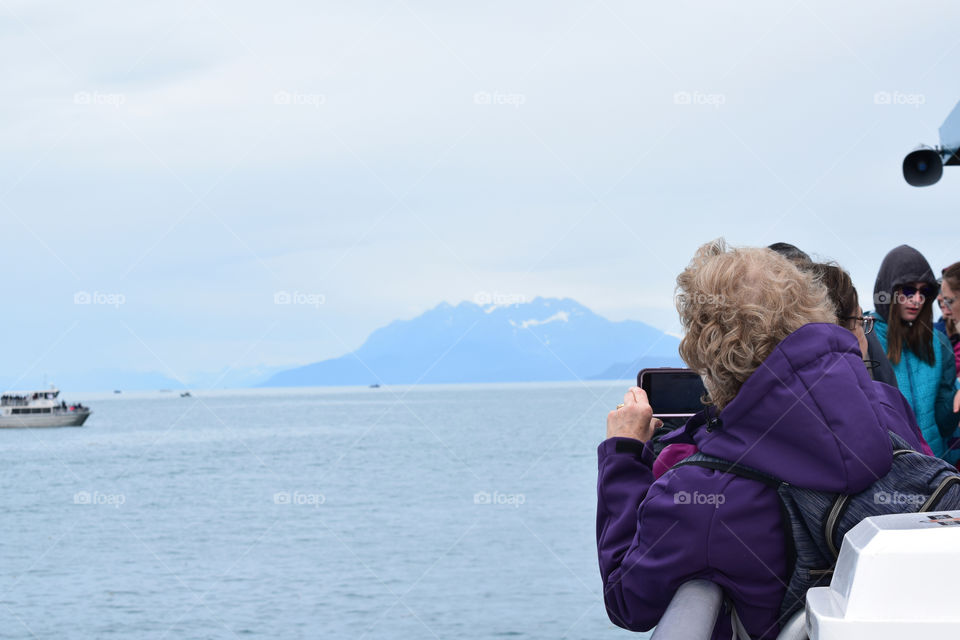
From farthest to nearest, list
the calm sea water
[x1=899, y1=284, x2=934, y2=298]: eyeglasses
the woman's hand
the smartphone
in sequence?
the calm sea water
[x1=899, y1=284, x2=934, y2=298]: eyeglasses
the smartphone
the woman's hand

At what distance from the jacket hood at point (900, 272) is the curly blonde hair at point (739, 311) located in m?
2.26

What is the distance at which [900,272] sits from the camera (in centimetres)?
→ 363

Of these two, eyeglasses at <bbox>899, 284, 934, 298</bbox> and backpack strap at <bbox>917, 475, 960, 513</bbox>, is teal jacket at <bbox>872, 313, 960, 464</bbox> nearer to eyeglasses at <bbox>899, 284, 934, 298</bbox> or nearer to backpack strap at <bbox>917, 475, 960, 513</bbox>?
eyeglasses at <bbox>899, 284, 934, 298</bbox>

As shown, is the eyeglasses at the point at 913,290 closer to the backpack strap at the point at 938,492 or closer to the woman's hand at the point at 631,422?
the woman's hand at the point at 631,422

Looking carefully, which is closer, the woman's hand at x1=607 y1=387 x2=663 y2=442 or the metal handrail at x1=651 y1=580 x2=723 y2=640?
the metal handrail at x1=651 y1=580 x2=723 y2=640

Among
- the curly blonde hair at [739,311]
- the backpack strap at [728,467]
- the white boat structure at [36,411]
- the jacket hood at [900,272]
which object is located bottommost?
the white boat structure at [36,411]

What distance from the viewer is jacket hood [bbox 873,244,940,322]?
3.59 m

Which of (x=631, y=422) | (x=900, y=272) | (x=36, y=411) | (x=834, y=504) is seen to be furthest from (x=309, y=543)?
(x=36, y=411)

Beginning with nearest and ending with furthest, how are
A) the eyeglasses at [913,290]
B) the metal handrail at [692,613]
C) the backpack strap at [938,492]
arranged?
the metal handrail at [692,613], the backpack strap at [938,492], the eyeglasses at [913,290]

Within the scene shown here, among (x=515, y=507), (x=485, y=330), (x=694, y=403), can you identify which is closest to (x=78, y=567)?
(x=515, y=507)

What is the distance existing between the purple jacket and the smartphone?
1.53 feet

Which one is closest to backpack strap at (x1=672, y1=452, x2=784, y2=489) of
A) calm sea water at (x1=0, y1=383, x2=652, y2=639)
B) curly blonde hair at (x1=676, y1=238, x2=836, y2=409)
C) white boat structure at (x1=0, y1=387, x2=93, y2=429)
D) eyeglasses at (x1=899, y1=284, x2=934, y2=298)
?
curly blonde hair at (x1=676, y1=238, x2=836, y2=409)

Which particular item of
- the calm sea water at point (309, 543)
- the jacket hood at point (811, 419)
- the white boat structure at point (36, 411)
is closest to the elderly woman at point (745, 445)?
the jacket hood at point (811, 419)

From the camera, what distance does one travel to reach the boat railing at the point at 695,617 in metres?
1.10
